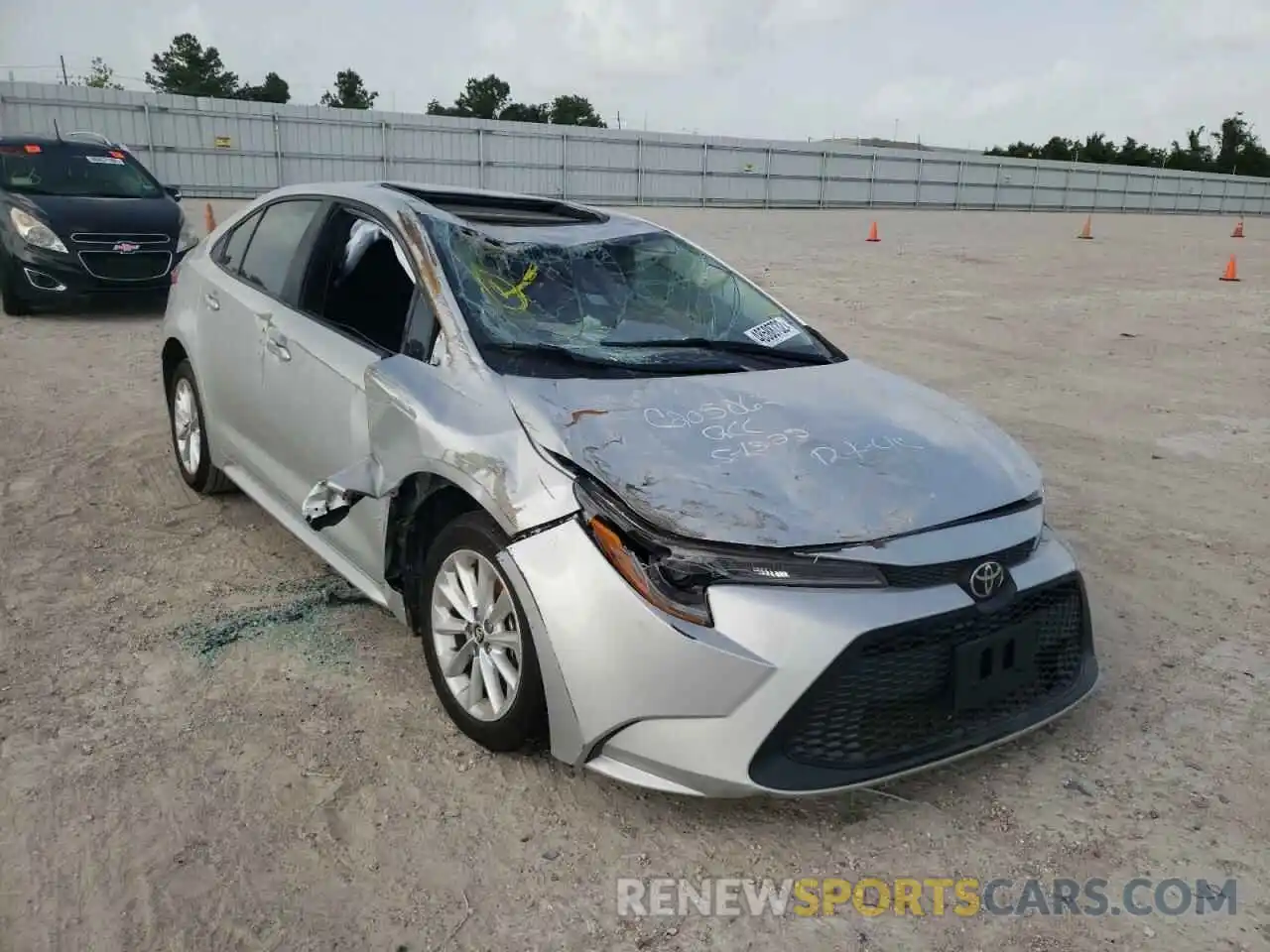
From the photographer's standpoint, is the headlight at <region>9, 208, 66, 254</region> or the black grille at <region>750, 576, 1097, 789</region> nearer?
the black grille at <region>750, 576, 1097, 789</region>

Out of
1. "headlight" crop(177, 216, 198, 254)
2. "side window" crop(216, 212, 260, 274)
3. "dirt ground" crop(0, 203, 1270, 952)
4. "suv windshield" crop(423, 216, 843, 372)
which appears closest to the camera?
"dirt ground" crop(0, 203, 1270, 952)

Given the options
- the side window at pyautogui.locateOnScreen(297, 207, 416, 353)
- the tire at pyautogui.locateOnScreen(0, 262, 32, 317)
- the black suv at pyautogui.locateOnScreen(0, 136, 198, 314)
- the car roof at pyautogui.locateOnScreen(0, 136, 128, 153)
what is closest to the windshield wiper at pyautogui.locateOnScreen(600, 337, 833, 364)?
the side window at pyautogui.locateOnScreen(297, 207, 416, 353)

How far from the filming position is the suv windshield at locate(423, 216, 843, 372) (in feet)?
11.0

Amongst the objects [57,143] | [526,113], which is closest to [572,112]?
[526,113]

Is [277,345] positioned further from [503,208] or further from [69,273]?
[69,273]

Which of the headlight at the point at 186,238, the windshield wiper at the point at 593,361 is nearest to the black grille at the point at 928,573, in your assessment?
the windshield wiper at the point at 593,361

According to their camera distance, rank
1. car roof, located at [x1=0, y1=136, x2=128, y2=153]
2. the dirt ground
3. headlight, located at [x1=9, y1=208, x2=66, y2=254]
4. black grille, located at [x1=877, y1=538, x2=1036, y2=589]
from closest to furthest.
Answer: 1. the dirt ground
2. black grille, located at [x1=877, y1=538, x2=1036, y2=589]
3. headlight, located at [x1=9, y1=208, x2=66, y2=254]
4. car roof, located at [x1=0, y1=136, x2=128, y2=153]

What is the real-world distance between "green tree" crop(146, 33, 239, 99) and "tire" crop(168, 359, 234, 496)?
6619cm

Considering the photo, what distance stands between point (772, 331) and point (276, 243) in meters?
2.06

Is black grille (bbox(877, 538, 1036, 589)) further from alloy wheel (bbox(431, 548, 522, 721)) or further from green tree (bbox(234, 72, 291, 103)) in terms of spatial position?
green tree (bbox(234, 72, 291, 103))

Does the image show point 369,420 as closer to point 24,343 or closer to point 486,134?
point 24,343

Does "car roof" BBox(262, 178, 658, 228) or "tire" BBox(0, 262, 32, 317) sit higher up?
"car roof" BBox(262, 178, 658, 228)

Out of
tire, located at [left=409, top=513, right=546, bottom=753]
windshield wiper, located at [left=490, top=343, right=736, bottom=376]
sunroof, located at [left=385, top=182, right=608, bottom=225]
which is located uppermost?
sunroof, located at [left=385, top=182, right=608, bottom=225]

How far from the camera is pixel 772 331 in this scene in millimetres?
3896
